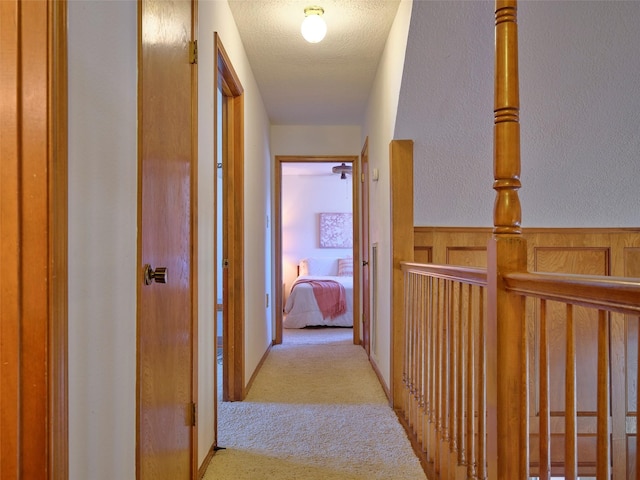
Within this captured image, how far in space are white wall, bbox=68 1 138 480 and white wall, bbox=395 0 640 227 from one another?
1.48 m

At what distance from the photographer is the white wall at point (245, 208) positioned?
6.40ft

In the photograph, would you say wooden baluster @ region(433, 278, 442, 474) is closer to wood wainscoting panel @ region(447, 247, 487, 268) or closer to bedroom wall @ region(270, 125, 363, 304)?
wood wainscoting panel @ region(447, 247, 487, 268)

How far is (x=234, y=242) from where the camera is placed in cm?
284

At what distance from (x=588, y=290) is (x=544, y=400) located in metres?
0.37

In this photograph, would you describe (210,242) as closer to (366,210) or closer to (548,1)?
(548,1)

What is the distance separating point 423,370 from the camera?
87.0 inches

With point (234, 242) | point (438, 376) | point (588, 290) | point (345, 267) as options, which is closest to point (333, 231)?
point (345, 267)

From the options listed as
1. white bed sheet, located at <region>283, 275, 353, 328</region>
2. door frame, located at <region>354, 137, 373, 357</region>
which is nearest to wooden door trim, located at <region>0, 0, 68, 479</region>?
door frame, located at <region>354, 137, 373, 357</region>

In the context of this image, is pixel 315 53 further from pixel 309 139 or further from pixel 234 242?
pixel 309 139

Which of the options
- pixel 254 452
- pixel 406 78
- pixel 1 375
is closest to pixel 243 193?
pixel 406 78

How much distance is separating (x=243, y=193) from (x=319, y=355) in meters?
1.88

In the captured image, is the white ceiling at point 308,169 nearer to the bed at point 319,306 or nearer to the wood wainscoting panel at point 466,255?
the bed at point 319,306

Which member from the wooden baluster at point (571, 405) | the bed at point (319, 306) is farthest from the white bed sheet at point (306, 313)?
the wooden baluster at point (571, 405)

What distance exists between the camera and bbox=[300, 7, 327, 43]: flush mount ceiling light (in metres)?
2.44
